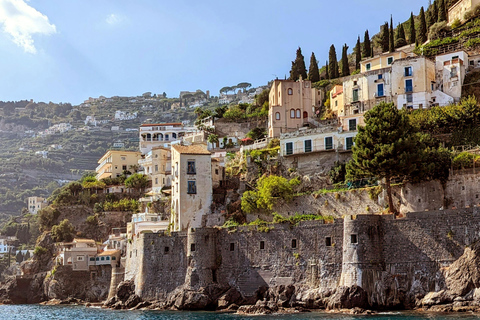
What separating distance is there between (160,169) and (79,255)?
45.3ft

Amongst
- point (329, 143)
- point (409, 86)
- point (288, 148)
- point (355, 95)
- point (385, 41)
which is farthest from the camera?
point (385, 41)

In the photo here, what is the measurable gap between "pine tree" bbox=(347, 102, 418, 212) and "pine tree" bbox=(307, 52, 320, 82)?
3563 cm

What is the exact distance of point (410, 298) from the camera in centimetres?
4716

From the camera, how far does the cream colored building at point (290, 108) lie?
244 feet

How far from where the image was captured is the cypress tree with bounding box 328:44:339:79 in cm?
8819

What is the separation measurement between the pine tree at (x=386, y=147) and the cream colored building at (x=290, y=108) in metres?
21.0

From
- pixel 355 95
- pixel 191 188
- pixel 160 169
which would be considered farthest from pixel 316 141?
pixel 160 169

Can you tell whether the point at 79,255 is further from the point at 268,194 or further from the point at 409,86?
the point at 409,86

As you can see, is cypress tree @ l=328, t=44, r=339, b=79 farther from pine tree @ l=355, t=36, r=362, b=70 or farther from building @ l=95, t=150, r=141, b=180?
building @ l=95, t=150, r=141, b=180

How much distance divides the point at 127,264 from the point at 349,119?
23499 millimetres

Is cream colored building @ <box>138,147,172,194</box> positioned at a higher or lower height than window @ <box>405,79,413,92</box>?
lower

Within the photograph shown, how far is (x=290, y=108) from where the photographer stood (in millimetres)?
75250

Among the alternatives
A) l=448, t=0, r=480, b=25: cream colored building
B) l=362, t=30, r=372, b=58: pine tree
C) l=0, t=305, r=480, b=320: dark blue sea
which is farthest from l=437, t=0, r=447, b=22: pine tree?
l=0, t=305, r=480, b=320: dark blue sea

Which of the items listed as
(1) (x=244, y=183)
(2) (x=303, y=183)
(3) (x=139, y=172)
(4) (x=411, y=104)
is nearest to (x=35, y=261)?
(3) (x=139, y=172)
